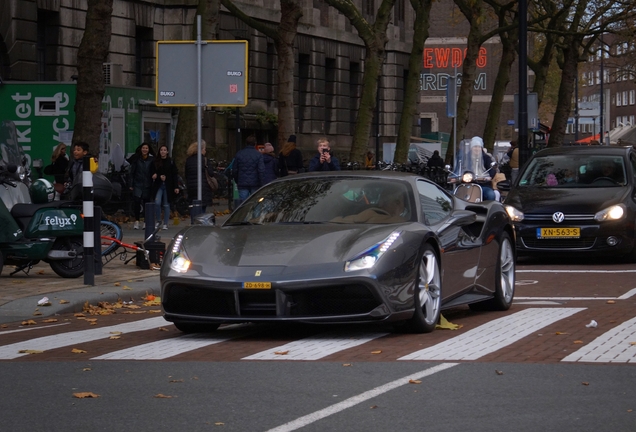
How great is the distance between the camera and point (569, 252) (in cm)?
1761

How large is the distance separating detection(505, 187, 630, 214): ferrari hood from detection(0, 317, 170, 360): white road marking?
25.2 ft

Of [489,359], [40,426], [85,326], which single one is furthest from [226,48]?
[40,426]

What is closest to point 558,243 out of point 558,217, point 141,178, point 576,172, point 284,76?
point 558,217

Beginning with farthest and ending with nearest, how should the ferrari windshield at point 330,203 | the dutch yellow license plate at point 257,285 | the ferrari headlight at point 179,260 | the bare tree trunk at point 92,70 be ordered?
1. the bare tree trunk at point 92,70
2. the ferrari windshield at point 330,203
3. the ferrari headlight at point 179,260
4. the dutch yellow license plate at point 257,285

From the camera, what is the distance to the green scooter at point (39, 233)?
48.7 feet

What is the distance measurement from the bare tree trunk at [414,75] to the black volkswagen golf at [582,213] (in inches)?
781

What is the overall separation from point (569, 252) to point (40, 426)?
40.0 ft

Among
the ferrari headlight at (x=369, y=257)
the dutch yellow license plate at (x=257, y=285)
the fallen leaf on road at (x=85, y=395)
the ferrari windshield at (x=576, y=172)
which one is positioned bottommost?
the fallen leaf on road at (x=85, y=395)

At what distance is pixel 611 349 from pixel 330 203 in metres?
2.64

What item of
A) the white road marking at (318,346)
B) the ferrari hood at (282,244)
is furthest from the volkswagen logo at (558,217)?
the white road marking at (318,346)

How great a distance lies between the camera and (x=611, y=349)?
8914 millimetres

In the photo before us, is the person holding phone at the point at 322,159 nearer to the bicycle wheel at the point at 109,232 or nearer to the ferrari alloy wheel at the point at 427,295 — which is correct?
the bicycle wheel at the point at 109,232

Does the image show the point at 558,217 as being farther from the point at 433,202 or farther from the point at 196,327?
the point at 196,327

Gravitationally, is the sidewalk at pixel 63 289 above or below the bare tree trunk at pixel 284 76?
below
